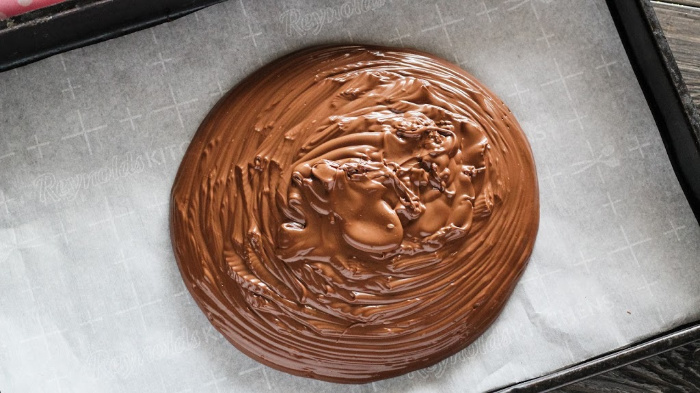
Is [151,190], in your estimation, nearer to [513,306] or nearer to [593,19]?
[513,306]

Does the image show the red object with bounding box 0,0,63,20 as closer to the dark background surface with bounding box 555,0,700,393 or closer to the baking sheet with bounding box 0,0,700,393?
the baking sheet with bounding box 0,0,700,393

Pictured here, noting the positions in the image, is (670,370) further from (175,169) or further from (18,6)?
(18,6)

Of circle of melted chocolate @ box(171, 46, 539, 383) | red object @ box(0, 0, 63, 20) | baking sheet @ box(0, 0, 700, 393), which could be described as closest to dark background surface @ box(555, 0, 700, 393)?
baking sheet @ box(0, 0, 700, 393)

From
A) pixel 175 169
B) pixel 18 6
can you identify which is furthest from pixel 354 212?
pixel 18 6

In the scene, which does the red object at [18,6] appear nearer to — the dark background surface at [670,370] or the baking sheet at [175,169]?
the baking sheet at [175,169]

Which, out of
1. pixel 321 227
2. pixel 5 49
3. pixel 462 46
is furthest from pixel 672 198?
pixel 5 49
